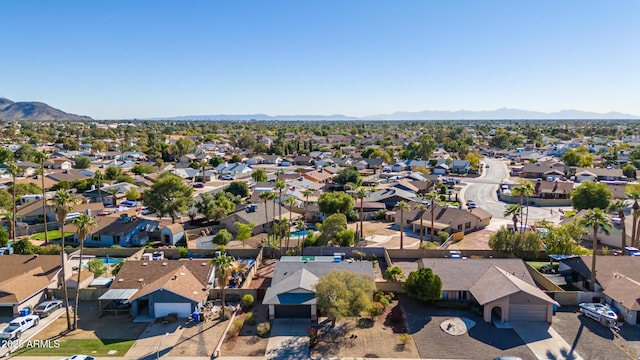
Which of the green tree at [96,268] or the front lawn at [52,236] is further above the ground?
the green tree at [96,268]

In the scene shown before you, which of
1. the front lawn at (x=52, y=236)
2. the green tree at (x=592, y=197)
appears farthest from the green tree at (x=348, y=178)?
the front lawn at (x=52, y=236)

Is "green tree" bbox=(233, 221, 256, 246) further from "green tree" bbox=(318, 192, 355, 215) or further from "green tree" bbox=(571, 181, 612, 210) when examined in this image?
"green tree" bbox=(571, 181, 612, 210)

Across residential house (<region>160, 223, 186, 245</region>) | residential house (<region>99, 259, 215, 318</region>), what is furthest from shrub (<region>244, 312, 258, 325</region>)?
residential house (<region>160, 223, 186, 245</region>)

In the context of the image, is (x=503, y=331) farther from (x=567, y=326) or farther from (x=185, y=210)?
(x=185, y=210)

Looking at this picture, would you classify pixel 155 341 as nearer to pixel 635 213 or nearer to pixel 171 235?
Result: pixel 171 235

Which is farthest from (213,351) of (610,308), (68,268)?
(610,308)

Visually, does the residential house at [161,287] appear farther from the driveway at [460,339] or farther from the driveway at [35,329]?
the driveway at [460,339]
